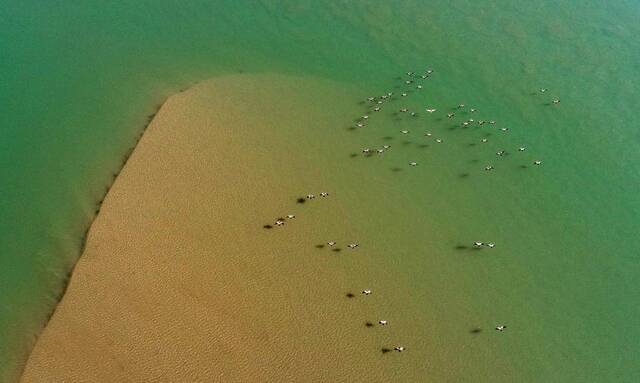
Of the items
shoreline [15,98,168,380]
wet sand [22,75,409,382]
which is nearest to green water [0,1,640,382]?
shoreline [15,98,168,380]

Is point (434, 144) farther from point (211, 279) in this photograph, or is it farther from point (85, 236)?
point (85, 236)

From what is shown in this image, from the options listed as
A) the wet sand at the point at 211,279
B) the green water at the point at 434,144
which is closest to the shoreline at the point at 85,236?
the green water at the point at 434,144

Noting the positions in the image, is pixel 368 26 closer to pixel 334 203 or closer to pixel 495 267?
pixel 334 203

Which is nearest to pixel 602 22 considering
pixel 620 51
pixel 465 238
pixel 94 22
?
pixel 620 51

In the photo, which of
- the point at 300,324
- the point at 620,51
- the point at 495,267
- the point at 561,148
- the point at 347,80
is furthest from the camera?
the point at 620,51

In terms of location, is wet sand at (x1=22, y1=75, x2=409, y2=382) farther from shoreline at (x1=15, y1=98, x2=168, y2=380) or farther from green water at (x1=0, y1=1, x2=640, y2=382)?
green water at (x1=0, y1=1, x2=640, y2=382)

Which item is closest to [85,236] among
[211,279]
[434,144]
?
[211,279]

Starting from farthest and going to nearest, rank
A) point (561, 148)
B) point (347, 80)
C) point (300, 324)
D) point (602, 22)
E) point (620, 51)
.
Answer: point (602, 22)
point (620, 51)
point (347, 80)
point (561, 148)
point (300, 324)
